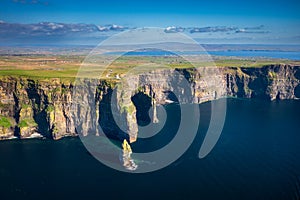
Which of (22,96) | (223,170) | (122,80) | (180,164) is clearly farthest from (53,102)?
(223,170)

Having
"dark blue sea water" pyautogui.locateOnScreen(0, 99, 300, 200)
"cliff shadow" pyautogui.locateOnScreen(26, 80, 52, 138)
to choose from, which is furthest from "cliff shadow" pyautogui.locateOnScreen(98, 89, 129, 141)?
"cliff shadow" pyautogui.locateOnScreen(26, 80, 52, 138)

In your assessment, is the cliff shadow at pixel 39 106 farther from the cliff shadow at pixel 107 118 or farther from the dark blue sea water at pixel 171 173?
the cliff shadow at pixel 107 118

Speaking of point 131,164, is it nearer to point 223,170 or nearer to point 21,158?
point 223,170

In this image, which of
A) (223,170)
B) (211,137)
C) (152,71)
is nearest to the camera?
(223,170)

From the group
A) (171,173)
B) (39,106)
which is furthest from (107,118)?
(171,173)

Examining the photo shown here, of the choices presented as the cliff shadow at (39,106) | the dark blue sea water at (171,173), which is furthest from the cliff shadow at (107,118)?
the cliff shadow at (39,106)

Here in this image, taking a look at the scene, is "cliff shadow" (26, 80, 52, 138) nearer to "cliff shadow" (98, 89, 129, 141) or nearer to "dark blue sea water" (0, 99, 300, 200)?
"dark blue sea water" (0, 99, 300, 200)

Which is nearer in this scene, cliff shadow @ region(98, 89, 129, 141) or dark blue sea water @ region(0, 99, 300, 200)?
dark blue sea water @ region(0, 99, 300, 200)

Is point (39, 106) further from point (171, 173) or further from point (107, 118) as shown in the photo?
point (171, 173)
